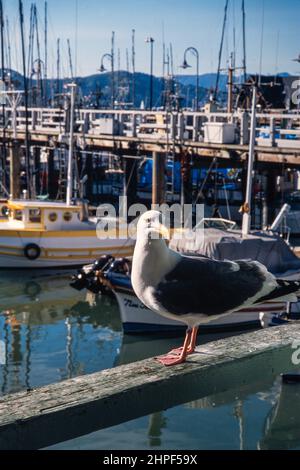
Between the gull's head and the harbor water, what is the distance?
1.05 meters

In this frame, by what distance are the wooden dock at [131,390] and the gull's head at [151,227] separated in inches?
29.0

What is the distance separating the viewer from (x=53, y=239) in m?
22.6

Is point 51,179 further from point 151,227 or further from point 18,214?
point 151,227

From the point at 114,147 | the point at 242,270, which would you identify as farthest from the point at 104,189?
the point at 242,270

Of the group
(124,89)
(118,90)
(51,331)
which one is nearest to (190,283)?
(51,331)

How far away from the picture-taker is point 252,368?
12.1 feet

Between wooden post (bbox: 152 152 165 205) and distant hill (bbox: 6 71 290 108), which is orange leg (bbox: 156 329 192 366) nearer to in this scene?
wooden post (bbox: 152 152 165 205)

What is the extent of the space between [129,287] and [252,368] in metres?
11.0

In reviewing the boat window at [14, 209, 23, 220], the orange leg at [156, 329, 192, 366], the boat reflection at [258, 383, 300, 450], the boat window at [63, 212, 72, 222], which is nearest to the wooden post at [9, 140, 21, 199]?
the boat window at [14, 209, 23, 220]

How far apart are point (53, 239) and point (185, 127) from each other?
248 inches

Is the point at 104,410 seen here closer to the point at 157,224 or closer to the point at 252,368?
the point at 252,368

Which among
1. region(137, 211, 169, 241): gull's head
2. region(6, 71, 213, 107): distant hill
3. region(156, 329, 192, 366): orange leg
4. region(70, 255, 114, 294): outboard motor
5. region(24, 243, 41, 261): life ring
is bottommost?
region(24, 243, 41, 261): life ring

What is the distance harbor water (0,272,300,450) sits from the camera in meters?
9.47

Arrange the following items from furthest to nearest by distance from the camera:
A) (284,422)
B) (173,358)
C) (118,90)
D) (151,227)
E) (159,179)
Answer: (118,90) → (159,179) → (284,422) → (151,227) → (173,358)
